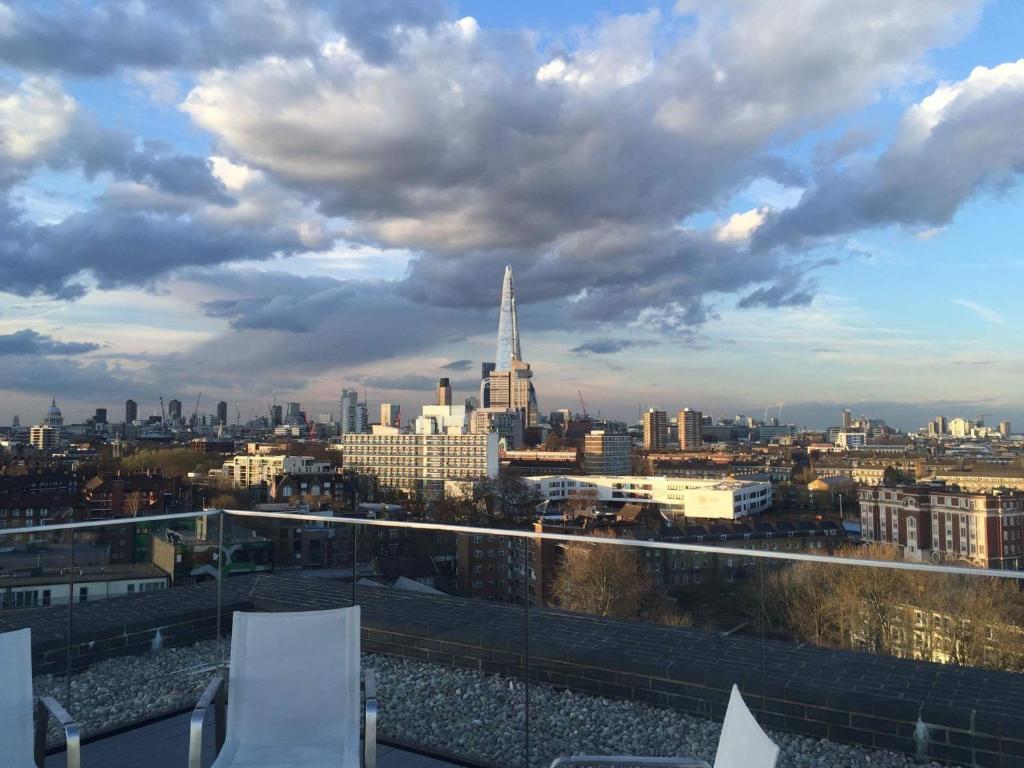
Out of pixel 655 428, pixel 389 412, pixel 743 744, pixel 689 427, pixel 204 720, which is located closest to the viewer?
pixel 743 744

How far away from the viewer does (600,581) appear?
354 cm

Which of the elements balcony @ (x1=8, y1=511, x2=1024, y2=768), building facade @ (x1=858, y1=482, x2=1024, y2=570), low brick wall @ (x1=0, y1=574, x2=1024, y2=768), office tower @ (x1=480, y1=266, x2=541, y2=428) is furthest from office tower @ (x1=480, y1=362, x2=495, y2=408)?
balcony @ (x1=8, y1=511, x2=1024, y2=768)

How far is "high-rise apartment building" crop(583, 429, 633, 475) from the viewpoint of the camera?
8219 cm

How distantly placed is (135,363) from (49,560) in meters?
50.1

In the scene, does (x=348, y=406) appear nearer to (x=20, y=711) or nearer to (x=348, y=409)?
(x=348, y=409)

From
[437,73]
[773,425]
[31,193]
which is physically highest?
[437,73]

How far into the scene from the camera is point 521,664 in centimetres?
349

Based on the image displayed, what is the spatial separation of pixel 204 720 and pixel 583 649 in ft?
6.48

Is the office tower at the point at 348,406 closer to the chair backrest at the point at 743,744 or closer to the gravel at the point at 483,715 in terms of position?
the gravel at the point at 483,715

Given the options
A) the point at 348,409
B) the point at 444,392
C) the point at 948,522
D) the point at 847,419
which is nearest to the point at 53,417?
the point at 348,409

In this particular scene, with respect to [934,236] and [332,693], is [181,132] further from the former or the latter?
[934,236]

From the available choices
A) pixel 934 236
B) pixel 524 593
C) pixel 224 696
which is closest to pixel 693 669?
pixel 524 593

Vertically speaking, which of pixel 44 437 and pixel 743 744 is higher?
pixel 743 744

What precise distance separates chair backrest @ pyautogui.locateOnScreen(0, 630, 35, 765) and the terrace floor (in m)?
0.63
